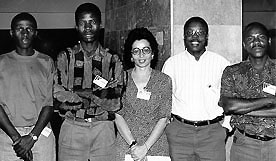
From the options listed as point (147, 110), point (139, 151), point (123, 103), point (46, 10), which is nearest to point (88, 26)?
point (123, 103)

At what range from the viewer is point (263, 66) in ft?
11.2

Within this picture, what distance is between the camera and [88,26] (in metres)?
3.35

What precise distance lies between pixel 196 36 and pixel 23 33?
135 centimetres

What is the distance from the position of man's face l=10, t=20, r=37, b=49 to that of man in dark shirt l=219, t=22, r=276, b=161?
60.3 inches

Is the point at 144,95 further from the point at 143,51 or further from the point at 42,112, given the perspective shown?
the point at 42,112

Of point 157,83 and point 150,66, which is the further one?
point 150,66

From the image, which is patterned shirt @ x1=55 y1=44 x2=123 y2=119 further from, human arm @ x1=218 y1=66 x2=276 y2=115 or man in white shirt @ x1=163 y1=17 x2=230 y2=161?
human arm @ x1=218 y1=66 x2=276 y2=115

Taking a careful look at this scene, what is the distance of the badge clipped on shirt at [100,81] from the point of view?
3350mm

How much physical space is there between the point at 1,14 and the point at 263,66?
5.93 meters

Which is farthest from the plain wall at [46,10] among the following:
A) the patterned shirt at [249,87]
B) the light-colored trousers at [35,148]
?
the patterned shirt at [249,87]

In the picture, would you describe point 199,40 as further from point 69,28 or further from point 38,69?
point 69,28

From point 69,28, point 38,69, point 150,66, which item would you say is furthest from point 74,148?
point 69,28

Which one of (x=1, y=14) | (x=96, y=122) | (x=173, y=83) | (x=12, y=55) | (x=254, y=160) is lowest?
(x=254, y=160)

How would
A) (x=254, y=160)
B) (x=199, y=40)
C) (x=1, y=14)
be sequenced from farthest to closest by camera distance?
1. (x=1, y=14)
2. (x=199, y=40)
3. (x=254, y=160)
